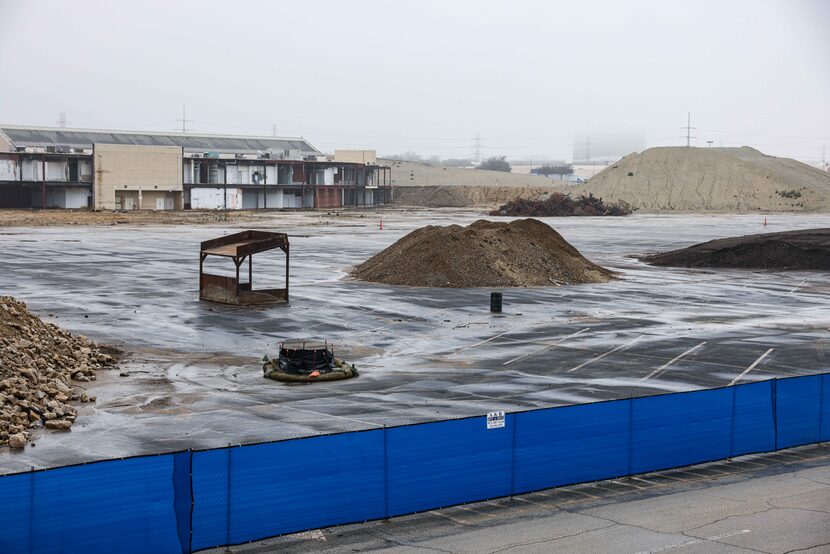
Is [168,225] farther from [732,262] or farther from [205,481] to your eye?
[205,481]

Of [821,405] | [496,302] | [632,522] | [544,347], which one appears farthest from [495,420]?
[496,302]

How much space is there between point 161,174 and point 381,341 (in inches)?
4179

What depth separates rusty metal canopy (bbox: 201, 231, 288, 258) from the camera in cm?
4338

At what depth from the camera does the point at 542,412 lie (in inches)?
740

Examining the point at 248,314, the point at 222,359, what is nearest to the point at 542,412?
the point at 222,359

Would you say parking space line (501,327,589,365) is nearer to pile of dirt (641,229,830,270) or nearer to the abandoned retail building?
pile of dirt (641,229,830,270)

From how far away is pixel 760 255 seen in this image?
68125mm

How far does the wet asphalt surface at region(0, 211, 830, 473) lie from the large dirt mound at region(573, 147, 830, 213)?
112649 millimetres

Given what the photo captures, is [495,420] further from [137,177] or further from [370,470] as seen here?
[137,177]

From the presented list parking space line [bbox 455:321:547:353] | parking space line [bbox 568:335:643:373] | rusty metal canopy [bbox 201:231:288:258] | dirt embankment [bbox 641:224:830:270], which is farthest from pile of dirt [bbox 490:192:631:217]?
parking space line [bbox 568:335:643:373]

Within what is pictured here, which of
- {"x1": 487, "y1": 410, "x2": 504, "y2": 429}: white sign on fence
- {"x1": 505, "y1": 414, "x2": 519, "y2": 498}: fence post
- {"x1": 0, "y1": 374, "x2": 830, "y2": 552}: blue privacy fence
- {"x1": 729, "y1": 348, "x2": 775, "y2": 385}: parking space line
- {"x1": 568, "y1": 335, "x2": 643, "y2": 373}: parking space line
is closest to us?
{"x1": 0, "y1": 374, "x2": 830, "y2": 552}: blue privacy fence

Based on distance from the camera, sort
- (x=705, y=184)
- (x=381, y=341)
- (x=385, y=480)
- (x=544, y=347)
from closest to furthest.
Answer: (x=385, y=480) → (x=544, y=347) → (x=381, y=341) → (x=705, y=184)

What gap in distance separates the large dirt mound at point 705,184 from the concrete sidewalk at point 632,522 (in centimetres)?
15390

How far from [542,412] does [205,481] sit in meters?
6.44
